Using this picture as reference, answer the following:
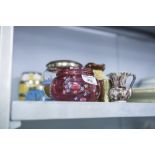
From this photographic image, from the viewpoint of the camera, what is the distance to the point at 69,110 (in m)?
0.49

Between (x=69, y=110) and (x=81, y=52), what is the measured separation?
857 mm

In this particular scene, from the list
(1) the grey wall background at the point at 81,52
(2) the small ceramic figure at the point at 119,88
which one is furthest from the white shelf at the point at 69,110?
(1) the grey wall background at the point at 81,52

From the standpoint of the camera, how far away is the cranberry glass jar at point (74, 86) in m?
0.61

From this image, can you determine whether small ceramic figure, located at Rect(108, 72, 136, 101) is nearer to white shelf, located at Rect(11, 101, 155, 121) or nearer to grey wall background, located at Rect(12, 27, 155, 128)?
white shelf, located at Rect(11, 101, 155, 121)

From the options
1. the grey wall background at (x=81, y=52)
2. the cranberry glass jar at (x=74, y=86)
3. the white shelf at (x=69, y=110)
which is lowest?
the white shelf at (x=69, y=110)

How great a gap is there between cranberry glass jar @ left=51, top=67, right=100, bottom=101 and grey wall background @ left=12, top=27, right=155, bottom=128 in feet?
1.49

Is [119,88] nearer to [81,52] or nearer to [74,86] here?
[74,86]

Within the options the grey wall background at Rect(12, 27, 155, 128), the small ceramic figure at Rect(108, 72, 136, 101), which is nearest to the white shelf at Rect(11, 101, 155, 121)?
the small ceramic figure at Rect(108, 72, 136, 101)

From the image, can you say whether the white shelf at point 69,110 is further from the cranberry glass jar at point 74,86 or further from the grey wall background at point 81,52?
the grey wall background at point 81,52

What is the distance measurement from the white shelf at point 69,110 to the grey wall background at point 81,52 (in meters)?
0.54

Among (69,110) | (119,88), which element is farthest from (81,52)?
(69,110)

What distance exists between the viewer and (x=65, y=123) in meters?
1.21

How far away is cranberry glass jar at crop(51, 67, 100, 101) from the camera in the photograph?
2.00 ft
